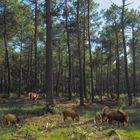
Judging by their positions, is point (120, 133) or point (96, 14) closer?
point (120, 133)

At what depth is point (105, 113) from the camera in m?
19.0

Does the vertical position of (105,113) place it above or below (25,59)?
below

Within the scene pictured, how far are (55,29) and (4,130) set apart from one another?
3526 centimetres

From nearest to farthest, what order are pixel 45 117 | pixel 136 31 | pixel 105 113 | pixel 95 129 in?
pixel 95 129
pixel 105 113
pixel 45 117
pixel 136 31

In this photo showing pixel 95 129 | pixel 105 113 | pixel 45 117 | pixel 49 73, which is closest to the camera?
pixel 95 129

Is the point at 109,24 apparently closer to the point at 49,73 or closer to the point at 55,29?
the point at 55,29

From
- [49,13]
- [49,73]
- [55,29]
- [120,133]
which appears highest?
[55,29]

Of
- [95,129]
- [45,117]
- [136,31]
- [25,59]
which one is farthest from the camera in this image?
[25,59]

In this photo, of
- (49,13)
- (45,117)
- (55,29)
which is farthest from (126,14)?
(45,117)

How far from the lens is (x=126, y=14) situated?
48969 mm

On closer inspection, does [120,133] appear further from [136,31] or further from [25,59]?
[25,59]

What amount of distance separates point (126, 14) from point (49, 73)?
2852cm

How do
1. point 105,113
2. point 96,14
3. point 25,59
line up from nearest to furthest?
point 105,113
point 96,14
point 25,59

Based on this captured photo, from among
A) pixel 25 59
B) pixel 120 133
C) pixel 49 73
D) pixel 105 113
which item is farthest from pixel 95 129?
pixel 25 59
